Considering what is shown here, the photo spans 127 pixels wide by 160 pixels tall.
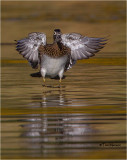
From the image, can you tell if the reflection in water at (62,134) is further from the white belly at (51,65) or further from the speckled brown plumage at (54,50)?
the speckled brown plumage at (54,50)

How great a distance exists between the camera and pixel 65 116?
10.7m

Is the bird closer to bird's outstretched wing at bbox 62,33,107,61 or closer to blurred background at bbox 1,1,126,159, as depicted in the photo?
bird's outstretched wing at bbox 62,33,107,61

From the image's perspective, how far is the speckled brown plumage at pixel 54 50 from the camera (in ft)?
49.0

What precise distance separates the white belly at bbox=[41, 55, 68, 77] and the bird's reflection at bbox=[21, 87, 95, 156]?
3.25 meters

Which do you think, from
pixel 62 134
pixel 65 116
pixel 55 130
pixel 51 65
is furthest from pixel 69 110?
pixel 51 65

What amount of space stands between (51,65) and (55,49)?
1.27ft

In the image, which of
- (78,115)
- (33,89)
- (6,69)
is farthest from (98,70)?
(78,115)

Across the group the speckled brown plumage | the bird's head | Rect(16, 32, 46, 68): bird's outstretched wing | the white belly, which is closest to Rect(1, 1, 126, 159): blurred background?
the white belly

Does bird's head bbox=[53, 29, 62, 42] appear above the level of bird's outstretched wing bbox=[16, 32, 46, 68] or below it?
above

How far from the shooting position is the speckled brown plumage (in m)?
14.9

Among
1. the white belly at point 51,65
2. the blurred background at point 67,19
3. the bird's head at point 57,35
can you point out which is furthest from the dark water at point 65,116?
the blurred background at point 67,19

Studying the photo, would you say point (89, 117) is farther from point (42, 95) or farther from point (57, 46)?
point (57, 46)

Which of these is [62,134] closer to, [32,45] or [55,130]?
[55,130]

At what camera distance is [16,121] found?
10.4 m
